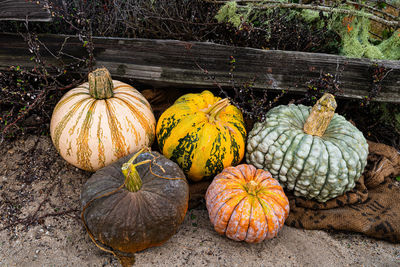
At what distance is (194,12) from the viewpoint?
2.87 m

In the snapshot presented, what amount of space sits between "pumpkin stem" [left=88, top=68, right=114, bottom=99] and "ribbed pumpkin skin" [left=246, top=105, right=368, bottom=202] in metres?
1.31

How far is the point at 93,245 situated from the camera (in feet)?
7.33

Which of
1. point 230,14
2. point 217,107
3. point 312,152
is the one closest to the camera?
point 312,152

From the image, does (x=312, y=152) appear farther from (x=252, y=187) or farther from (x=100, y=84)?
(x=100, y=84)

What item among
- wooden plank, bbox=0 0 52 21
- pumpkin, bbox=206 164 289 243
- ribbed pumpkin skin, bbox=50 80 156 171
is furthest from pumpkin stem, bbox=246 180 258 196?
wooden plank, bbox=0 0 52 21

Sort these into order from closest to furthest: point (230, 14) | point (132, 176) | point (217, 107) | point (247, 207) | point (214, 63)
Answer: point (132, 176), point (247, 207), point (217, 107), point (230, 14), point (214, 63)

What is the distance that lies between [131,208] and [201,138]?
0.82 meters

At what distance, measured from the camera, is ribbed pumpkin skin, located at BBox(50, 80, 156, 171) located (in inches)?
96.6

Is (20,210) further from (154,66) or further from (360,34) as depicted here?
(360,34)

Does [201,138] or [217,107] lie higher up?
[217,107]

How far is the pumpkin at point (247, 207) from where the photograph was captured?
84.9 inches

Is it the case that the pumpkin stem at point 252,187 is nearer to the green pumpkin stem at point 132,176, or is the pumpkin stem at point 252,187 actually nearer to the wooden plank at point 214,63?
the green pumpkin stem at point 132,176

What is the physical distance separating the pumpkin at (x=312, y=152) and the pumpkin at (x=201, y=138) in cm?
19

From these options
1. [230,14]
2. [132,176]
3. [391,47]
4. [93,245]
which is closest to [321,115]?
[230,14]
